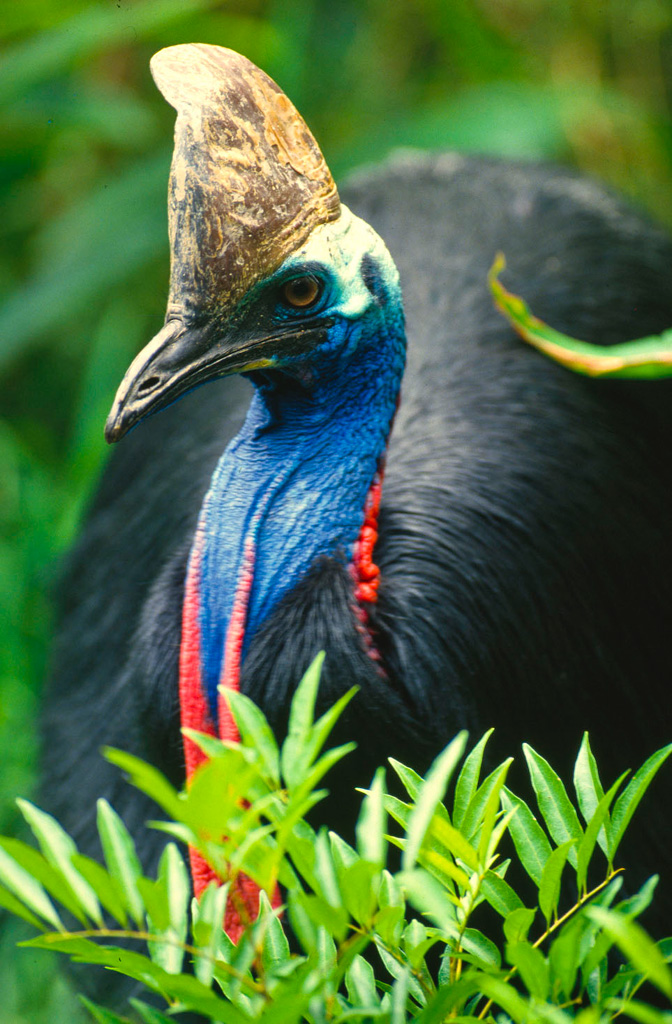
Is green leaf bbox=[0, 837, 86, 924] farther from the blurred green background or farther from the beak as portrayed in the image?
the blurred green background

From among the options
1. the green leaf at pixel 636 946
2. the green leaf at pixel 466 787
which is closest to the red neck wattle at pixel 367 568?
the green leaf at pixel 466 787

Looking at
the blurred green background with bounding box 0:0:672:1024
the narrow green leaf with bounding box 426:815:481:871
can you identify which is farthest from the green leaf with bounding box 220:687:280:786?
the blurred green background with bounding box 0:0:672:1024

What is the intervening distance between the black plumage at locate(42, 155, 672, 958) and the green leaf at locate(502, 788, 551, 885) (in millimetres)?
Answer: 372

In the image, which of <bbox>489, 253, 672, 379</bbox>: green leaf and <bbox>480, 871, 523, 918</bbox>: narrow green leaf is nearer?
<bbox>480, 871, 523, 918</bbox>: narrow green leaf

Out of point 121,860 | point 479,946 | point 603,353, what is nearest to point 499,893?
point 479,946

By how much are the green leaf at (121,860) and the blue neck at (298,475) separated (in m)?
0.52

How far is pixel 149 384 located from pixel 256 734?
1.66ft

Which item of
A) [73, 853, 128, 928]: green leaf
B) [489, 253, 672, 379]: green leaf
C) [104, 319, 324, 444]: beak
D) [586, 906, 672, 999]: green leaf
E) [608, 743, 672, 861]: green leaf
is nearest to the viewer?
[586, 906, 672, 999]: green leaf

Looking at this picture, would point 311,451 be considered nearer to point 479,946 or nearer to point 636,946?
point 479,946

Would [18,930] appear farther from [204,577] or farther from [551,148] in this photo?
[551,148]

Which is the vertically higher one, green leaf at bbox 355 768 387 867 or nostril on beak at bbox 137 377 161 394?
nostril on beak at bbox 137 377 161 394

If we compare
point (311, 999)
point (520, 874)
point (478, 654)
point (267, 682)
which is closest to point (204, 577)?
point (267, 682)

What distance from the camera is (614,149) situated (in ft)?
12.0

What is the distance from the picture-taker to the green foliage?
675mm
